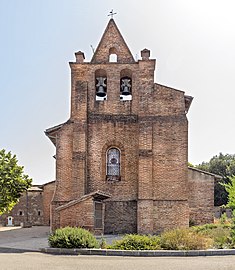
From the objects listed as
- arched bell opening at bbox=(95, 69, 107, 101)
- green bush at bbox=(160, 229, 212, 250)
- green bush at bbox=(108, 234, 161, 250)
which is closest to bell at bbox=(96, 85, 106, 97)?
arched bell opening at bbox=(95, 69, 107, 101)

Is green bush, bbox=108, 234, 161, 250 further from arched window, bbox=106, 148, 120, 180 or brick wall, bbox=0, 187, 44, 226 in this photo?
brick wall, bbox=0, 187, 44, 226

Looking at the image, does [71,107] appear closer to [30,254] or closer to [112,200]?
[112,200]

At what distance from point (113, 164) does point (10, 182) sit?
6.67 meters

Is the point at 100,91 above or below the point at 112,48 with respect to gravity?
below

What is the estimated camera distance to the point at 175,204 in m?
24.1

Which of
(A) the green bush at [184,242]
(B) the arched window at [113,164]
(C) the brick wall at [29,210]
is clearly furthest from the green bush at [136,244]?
(C) the brick wall at [29,210]

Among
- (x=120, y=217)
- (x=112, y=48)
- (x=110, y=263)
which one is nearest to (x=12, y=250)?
(x=110, y=263)

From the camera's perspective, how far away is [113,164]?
25297 millimetres

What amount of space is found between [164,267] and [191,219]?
14.2m

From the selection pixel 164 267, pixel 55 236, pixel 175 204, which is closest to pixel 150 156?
pixel 175 204

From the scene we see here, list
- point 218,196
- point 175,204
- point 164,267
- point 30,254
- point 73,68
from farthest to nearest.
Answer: point 218,196 < point 73,68 < point 175,204 < point 30,254 < point 164,267

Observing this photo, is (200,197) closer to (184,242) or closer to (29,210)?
(184,242)

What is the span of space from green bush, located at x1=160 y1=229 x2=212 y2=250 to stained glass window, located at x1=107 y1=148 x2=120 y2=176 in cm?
948

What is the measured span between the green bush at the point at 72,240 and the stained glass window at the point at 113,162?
29.9 ft
